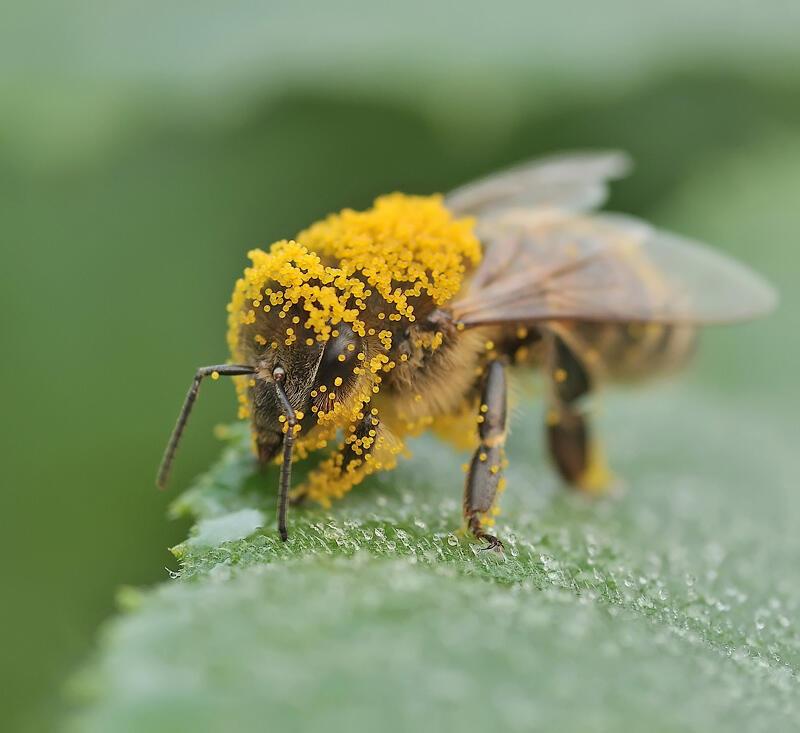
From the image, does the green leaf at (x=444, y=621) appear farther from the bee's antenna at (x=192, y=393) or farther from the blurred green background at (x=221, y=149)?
the blurred green background at (x=221, y=149)

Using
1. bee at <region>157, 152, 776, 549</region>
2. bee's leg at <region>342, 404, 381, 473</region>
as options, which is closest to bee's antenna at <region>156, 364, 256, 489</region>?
bee at <region>157, 152, 776, 549</region>

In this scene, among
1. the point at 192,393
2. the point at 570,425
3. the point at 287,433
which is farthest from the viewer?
the point at 570,425

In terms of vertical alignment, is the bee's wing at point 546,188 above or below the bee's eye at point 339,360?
above

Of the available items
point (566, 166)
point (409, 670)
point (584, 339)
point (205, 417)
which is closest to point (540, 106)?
point (566, 166)

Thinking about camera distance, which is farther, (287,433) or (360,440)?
(360,440)

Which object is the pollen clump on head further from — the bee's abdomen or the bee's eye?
the bee's abdomen

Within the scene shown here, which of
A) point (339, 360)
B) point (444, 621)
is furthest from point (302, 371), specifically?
point (444, 621)

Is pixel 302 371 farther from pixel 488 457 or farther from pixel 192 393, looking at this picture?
pixel 488 457

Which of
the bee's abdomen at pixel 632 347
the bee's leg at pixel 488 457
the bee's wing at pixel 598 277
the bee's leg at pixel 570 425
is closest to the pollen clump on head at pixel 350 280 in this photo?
the bee's wing at pixel 598 277
